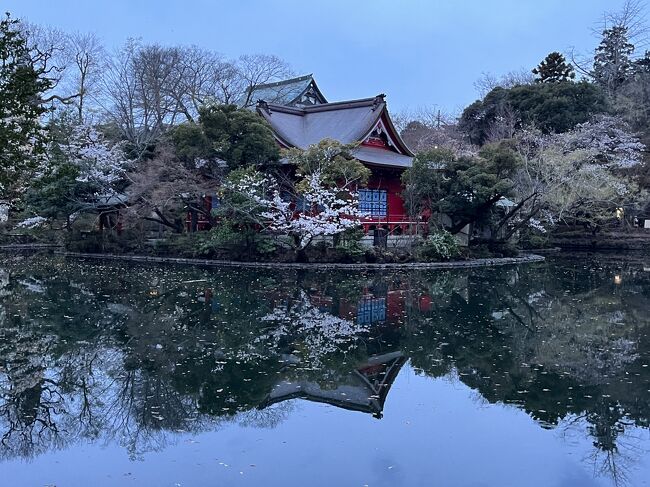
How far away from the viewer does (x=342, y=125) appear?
25094 millimetres

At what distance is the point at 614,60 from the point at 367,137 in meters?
24.1

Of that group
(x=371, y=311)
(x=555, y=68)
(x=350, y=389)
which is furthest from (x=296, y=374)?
(x=555, y=68)

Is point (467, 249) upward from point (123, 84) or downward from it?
downward

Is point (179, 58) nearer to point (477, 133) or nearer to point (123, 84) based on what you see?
point (123, 84)

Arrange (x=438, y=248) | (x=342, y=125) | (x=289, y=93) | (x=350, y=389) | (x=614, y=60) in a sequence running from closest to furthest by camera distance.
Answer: (x=350, y=389), (x=438, y=248), (x=342, y=125), (x=289, y=93), (x=614, y=60)

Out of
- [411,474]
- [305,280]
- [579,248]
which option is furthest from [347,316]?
[579,248]

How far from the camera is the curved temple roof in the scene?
23.7m

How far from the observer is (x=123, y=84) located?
30234mm

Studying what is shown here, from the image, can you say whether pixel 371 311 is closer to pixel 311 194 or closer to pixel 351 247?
pixel 351 247

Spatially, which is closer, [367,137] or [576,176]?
[576,176]

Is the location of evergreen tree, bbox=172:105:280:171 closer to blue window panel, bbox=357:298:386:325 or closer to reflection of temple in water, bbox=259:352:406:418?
blue window panel, bbox=357:298:386:325

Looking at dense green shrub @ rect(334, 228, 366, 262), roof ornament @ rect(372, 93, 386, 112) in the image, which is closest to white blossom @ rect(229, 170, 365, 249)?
dense green shrub @ rect(334, 228, 366, 262)

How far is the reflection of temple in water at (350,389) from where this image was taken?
6.51m

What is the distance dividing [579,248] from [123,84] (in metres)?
25.7
